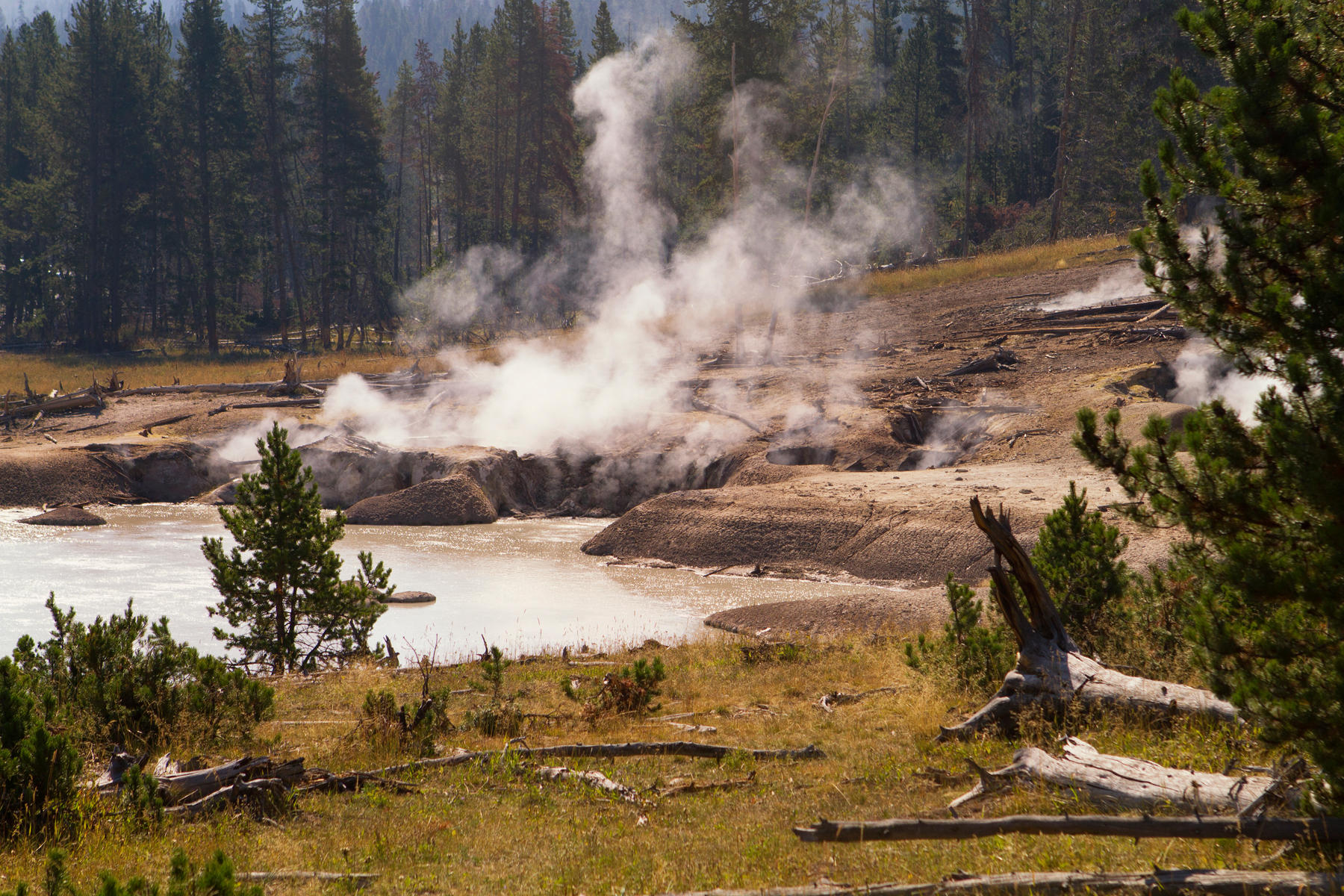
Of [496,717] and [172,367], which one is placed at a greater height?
[172,367]

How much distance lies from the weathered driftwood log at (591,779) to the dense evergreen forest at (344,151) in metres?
44.1

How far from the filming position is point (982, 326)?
1470 inches

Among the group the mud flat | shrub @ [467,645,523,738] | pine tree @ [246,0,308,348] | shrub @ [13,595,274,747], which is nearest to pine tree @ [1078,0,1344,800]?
shrub @ [467,645,523,738]

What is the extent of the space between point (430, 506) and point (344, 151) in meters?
39.6

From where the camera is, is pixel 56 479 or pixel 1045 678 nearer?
pixel 1045 678

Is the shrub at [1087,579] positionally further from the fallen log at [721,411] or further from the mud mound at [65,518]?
the mud mound at [65,518]

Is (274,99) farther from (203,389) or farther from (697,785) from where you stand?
(697,785)

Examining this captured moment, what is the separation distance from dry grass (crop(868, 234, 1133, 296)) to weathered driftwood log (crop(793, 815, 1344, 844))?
39305 mm

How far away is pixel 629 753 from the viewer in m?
8.09

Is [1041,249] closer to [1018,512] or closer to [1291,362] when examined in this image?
[1018,512]

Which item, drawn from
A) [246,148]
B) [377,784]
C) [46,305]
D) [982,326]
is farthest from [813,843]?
[46,305]

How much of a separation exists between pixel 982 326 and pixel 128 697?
3365 centimetres

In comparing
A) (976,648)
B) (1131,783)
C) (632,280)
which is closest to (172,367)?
(632,280)

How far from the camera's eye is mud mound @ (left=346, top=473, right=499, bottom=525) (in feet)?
92.5
